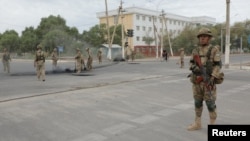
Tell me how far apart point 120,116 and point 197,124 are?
1912 mm

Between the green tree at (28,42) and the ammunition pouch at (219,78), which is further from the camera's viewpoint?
the green tree at (28,42)

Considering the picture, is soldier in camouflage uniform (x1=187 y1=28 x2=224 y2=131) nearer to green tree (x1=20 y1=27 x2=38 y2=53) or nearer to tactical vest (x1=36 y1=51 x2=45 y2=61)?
tactical vest (x1=36 y1=51 x2=45 y2=61)

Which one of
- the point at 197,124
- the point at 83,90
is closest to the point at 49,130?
the point at 197,124

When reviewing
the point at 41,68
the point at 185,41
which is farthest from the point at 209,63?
the point at 185,41

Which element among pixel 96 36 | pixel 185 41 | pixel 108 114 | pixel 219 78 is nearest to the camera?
pixel 219 78

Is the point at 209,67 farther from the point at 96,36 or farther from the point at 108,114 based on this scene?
the point at 96,36

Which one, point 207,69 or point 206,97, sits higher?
point 207,69

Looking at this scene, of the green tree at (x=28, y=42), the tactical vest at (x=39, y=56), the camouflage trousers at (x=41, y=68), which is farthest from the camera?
the green tree at (x=28, y=42)

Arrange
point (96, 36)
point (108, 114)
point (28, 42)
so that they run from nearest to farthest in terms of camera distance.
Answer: point (108, 114) → point (96, 36) → point (28, 42)

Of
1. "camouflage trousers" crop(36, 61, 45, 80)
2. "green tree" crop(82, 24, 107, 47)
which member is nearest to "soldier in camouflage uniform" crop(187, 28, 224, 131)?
"camouflage trousers" crop(36, 61, 45, 80)

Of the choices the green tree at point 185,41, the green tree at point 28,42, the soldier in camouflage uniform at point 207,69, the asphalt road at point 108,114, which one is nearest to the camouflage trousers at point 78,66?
the asphalt road at point 108,114

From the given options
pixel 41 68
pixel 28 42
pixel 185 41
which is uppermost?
pixel 28 42

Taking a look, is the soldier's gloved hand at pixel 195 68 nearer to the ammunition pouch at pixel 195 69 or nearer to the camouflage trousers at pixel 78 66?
the ammunition pouch at pixel 195 69

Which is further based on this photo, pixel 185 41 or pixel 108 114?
pixel 185 41
